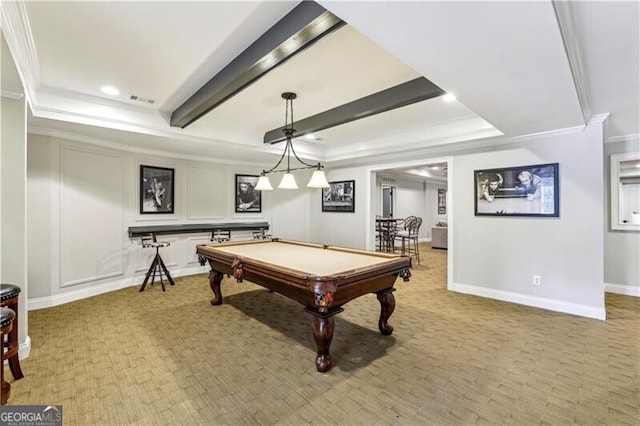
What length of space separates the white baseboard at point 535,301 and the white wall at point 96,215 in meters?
4.67

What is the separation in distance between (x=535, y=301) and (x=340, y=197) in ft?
13.2

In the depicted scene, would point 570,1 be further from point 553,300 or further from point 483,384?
point 553,300

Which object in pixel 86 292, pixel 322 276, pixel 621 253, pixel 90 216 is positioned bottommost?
pixel 86 292

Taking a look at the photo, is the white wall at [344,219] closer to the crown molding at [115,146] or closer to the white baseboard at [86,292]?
the crown molding at [115,146]

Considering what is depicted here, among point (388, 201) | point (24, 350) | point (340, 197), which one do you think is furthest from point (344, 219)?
point (24, 350)

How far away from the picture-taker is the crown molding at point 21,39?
182 centimetres

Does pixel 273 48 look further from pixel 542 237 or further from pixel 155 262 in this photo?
pixel 155 262

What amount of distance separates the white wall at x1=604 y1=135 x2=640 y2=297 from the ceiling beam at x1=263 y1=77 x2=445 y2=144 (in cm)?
381

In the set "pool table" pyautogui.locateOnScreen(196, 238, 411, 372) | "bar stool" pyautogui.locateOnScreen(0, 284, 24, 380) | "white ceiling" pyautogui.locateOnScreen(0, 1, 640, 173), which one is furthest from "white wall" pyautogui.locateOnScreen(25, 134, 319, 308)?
"pool table" pyautogui.locateOnScreen(196, 238, 411, 372)

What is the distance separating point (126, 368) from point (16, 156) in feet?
6.48

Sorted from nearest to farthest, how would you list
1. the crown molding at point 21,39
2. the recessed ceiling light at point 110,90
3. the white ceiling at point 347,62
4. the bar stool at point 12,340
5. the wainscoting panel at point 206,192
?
the white ceiling at point 347,62, the crown molding at point 21,39, the bar stool at point 12,340, the recessed ceiling light at point 110,90, the wainscoting panel at point 206,192

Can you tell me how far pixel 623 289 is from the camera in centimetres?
456

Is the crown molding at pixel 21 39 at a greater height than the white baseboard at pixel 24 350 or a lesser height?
greater

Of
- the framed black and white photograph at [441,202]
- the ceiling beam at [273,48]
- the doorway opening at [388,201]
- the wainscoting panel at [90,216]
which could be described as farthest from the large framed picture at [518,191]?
the framed black and white photograph at [441,202]
